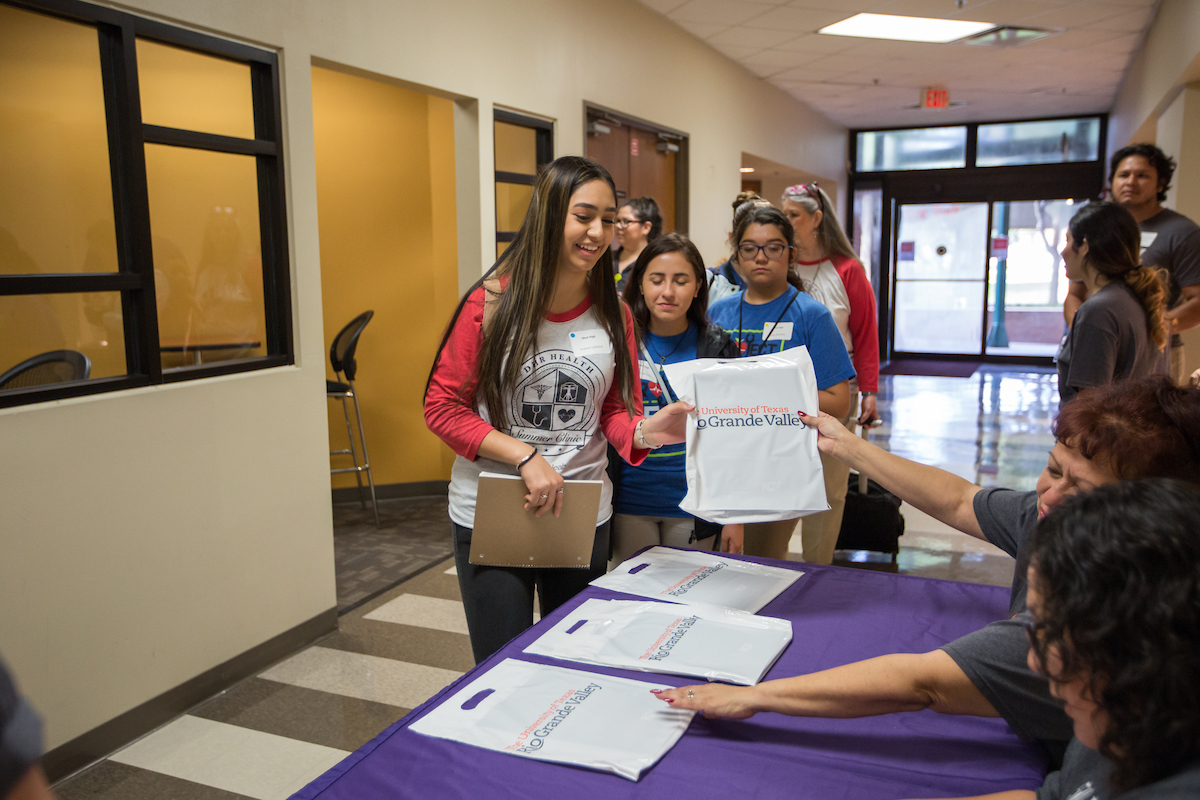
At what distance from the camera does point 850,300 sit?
11.2 ft

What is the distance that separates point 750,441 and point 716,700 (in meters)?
0.66

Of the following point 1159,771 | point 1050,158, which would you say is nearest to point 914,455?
point 1159,771

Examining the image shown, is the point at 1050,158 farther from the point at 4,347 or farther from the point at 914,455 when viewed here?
the point at 4,347

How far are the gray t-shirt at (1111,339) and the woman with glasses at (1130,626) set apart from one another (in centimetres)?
224

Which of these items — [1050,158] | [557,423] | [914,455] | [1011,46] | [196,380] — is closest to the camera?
[557,423]

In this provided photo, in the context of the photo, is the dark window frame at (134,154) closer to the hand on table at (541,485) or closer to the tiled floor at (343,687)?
the tiled floor at (343,687)

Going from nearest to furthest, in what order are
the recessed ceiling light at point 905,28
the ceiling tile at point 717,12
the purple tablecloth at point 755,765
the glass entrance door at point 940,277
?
the purple tablecloth at point 755,765, the ceiling tile at point 717,12, the recessed ceiling light at point 905,28, the glass entrance door at point 940,277

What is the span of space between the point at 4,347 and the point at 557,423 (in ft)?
5.08

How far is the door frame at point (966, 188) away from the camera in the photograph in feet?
36.2

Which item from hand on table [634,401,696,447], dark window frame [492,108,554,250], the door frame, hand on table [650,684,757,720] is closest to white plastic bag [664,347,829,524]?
hand on table [634,401,696,447]

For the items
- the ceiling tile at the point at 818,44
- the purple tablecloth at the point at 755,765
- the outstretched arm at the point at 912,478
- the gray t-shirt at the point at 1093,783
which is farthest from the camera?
the ceiling tile at the point at 818,44

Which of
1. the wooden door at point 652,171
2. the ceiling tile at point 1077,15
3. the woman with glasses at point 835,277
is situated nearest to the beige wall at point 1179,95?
the ceiling tile at point 1077,15

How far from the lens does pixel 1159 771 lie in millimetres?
658

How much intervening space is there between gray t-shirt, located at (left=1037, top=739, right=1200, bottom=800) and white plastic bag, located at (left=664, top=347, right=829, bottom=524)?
2.47ft
